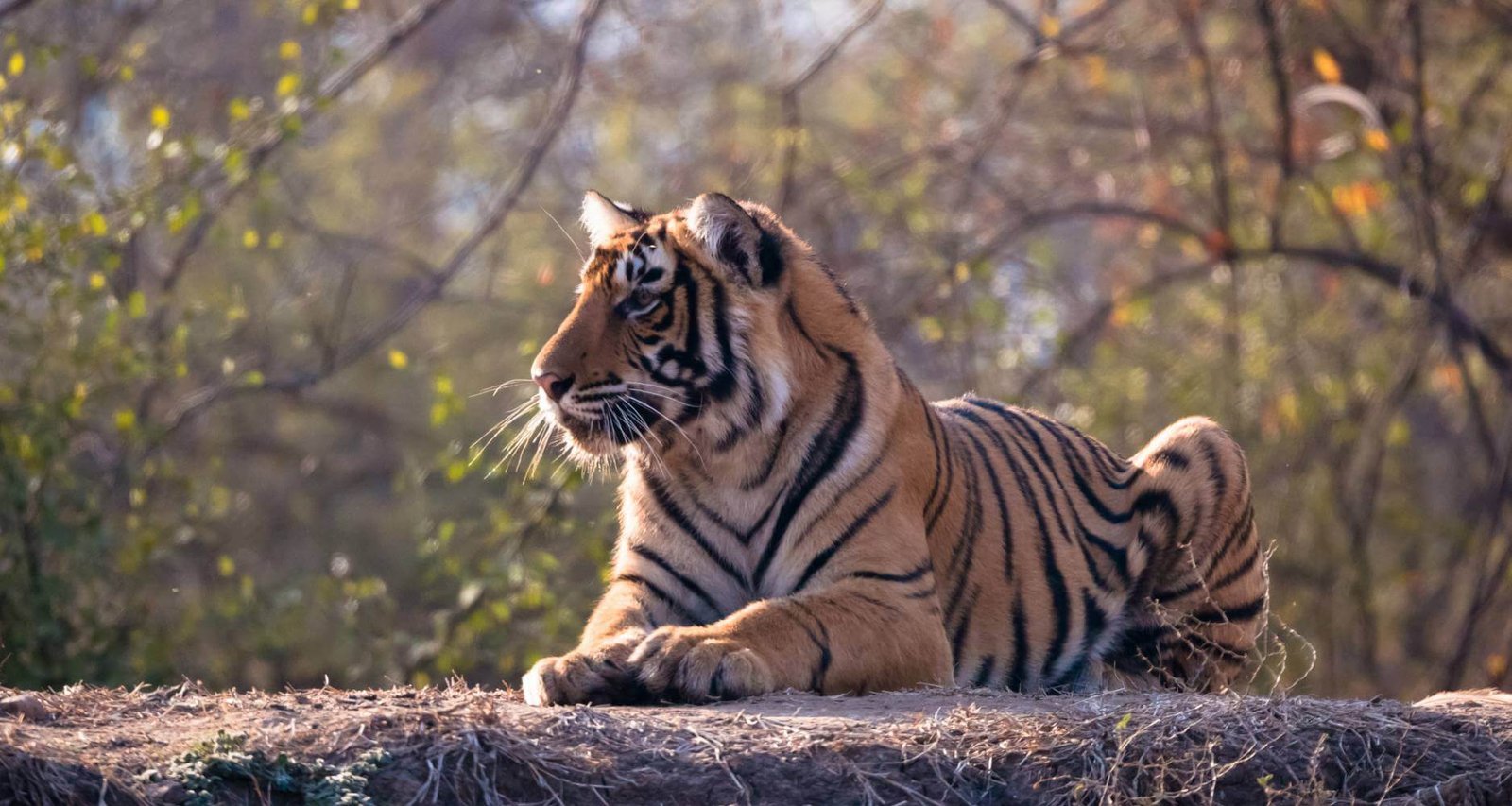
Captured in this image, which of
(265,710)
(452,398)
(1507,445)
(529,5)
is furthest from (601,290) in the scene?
(1507,445)

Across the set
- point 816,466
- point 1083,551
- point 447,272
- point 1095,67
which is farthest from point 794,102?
point 816,466

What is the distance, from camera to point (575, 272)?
10.8 m

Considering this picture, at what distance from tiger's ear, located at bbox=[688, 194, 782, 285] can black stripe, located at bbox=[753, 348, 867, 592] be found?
41 centimetres

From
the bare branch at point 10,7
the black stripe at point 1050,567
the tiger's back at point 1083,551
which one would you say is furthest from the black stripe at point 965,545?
the bare branch at point 10,7

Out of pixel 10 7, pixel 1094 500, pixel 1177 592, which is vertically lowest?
pixel 1177 592

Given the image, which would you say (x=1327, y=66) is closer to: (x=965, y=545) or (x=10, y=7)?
(x=965, y=545)

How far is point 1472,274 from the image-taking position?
29.2ft

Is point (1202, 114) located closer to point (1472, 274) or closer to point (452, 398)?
point (1472, 274)

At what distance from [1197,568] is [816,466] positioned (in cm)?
146

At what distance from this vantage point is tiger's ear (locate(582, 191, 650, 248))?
462 centimetres

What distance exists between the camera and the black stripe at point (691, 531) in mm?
4398

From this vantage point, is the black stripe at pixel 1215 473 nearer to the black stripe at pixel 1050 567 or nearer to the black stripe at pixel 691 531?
the black stripe at pixel 1050 567

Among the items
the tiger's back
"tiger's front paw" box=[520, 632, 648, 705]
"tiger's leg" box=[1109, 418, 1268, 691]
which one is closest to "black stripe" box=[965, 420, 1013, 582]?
the tiger's back

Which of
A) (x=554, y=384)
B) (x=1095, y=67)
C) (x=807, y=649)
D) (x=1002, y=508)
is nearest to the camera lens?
(x=807, y=649)
